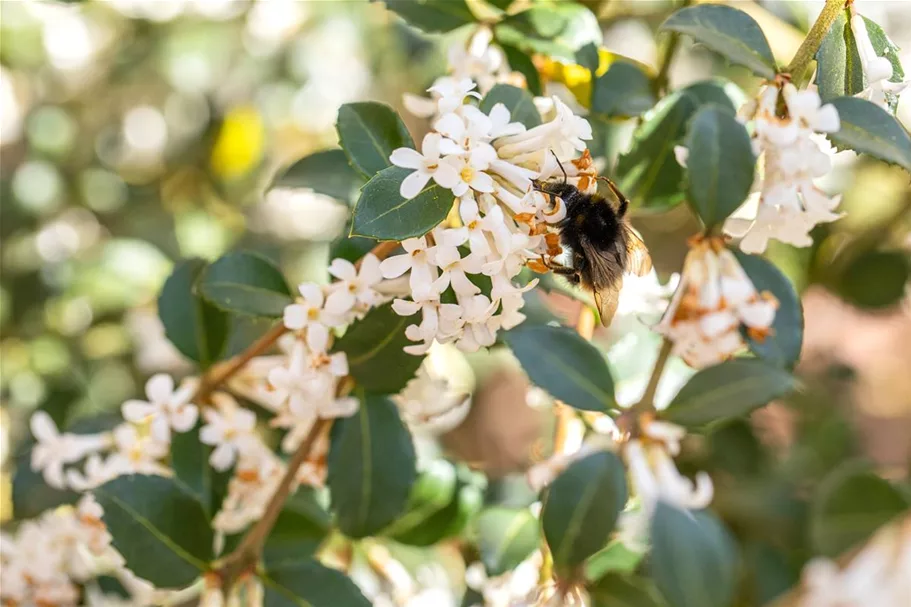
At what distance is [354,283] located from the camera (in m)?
0.81

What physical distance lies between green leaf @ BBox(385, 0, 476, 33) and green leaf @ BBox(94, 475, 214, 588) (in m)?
0.59

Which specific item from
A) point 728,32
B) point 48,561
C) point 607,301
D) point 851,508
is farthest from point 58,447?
point 851,508

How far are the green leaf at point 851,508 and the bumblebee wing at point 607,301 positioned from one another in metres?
0.64

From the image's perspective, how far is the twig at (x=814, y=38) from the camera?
0.81m

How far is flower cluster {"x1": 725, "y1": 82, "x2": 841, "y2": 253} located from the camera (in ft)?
2.38

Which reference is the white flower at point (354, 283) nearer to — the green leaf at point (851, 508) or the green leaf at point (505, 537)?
the green leaf at point (505, 537)

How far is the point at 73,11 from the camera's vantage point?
1971 millimetres

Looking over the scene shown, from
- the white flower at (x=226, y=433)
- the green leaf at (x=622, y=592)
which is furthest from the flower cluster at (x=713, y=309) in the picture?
the white flower at (x=226, y=433)

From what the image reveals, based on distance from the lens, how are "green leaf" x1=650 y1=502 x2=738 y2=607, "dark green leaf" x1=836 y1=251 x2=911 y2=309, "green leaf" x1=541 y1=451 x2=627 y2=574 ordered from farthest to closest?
"dark green leaf" x1=836 y1=251 x2=911 y2=309, "green leaf" x1=541 y1=451 x2=627 y2=574, "green leaf" x1=650 y1=502 x2=738 y2=607

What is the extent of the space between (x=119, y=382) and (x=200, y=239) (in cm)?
32

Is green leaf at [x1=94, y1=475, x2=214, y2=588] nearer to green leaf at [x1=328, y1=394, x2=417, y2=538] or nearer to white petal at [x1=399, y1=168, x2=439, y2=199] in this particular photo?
green leaf at [x1=328, y1=394, x2=417, y2=538]

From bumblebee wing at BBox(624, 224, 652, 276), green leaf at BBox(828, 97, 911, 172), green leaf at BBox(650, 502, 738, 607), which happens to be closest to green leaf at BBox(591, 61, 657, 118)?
bumblebee wing at BBox(624, 224, 652, 276)

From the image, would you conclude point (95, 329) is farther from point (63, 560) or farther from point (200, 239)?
point (63, 560)

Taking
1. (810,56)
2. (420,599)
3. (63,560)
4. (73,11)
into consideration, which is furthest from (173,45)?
(810,56)
